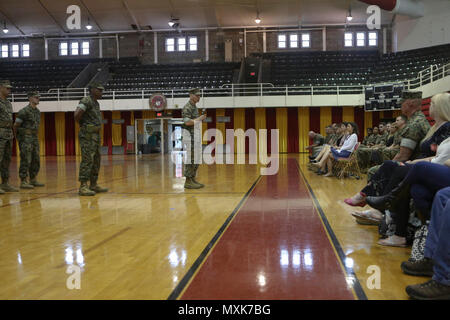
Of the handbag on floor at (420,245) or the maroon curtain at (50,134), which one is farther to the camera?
the maroon curtain at (50,134)

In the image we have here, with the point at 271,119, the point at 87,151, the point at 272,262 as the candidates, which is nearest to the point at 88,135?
the point at 87,151

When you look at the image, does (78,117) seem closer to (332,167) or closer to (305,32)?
(332,167)

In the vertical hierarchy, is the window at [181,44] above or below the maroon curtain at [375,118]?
above

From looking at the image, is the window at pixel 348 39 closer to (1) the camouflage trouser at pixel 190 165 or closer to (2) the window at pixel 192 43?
(2) the window at pixel 192 43

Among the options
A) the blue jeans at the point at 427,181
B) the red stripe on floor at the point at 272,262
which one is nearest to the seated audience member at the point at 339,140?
the red stripe on floor at the point at 272,262

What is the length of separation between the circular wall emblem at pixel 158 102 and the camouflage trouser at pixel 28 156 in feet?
35.3

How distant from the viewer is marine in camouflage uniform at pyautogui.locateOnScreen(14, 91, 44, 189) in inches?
259

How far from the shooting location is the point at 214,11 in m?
19.8

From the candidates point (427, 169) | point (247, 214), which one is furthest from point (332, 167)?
point (427, 169)

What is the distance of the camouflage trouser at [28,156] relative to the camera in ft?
21.5

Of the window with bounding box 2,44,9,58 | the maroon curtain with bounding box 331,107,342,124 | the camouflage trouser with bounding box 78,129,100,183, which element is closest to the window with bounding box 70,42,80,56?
the window with bounding box 2,44,9,58

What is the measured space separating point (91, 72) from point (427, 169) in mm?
20851

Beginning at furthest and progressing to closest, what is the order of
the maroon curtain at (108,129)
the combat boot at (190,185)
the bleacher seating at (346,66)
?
1. the maroon curtain at (108,129)
2. the bleacher seating at (346,66)
3. the combat boot at (190,185)

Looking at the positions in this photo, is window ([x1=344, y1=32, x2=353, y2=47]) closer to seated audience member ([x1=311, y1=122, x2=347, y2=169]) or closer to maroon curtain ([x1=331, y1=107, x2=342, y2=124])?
maroon curtain ([x1=331, y1=107, x2=342, y2=124])
